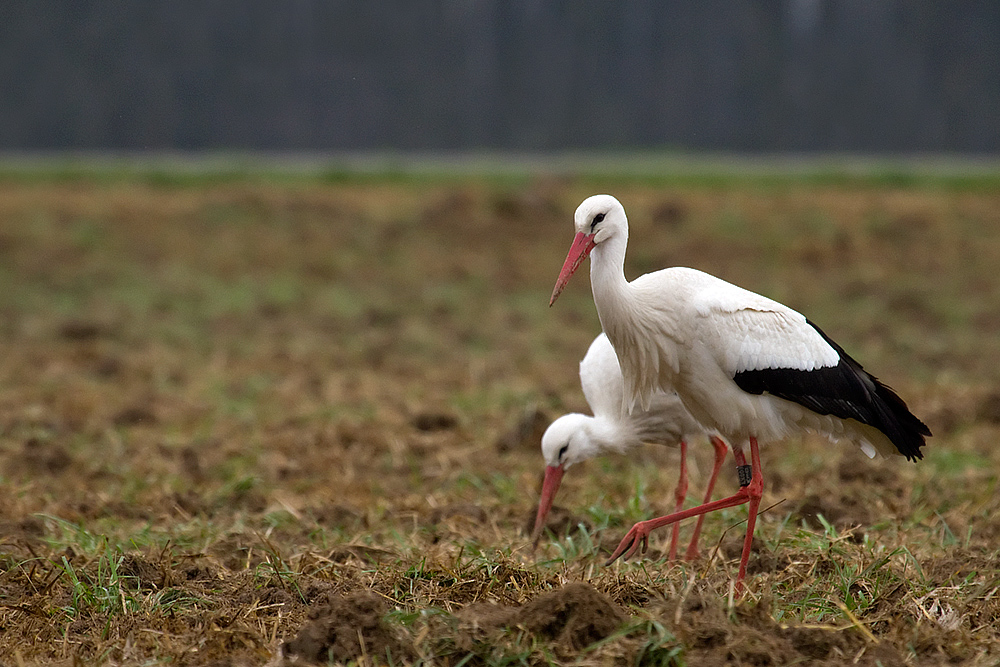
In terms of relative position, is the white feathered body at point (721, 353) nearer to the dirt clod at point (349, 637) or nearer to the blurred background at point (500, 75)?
the dirt clod at point (349, 637)

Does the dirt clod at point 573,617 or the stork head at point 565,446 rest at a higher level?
the dirt clod at point 573,617

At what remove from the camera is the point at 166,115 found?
2258cm

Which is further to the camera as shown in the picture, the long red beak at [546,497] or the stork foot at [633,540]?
the long red beak at [546,497]

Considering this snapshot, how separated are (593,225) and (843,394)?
1.17 meters

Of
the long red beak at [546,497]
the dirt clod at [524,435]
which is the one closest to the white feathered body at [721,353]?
the long red beak at [546,497]

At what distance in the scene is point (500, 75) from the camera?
22.5m

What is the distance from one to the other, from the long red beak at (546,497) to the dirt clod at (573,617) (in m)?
1.37

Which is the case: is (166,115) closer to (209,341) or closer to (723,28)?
(723,28)

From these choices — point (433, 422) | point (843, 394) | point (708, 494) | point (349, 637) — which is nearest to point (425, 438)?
point (433, 422)

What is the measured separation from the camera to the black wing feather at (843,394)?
4.14 meters

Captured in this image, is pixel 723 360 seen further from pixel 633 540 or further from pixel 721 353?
pixel 633 540

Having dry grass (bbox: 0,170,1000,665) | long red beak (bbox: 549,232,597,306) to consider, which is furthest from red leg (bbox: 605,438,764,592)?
long red beak (bbox: 549,232,597,306)

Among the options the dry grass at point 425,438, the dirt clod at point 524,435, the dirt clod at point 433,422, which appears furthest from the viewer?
the dirt clod at point 433,422

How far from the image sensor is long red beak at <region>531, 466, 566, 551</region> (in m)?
4.62
